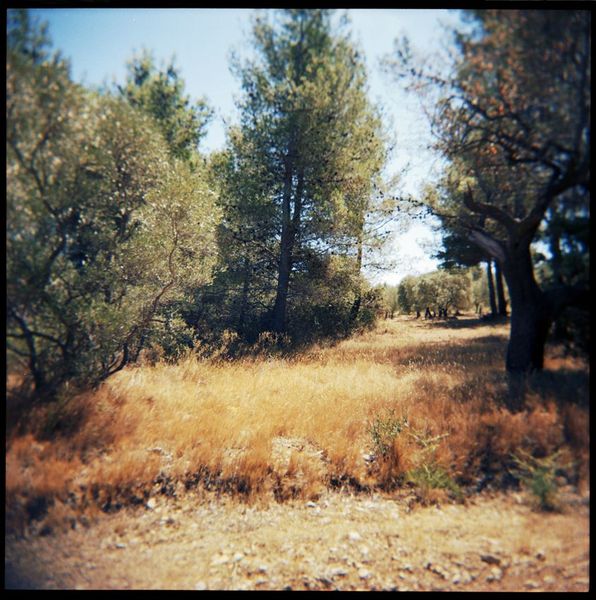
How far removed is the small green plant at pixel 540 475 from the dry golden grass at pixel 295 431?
0.13 meters

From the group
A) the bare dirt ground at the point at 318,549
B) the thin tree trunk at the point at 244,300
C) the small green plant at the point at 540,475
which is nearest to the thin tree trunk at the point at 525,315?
the small green plant at the point at 540,475

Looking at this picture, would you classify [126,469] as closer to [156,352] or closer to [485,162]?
[156,352]

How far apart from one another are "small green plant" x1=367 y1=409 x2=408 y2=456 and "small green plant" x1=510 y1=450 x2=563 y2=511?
1.37 metres

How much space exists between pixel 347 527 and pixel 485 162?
5.28 m

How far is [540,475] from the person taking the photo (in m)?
3.19

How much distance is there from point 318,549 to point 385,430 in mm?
1795

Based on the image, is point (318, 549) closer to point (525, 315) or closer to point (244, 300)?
point (525, 315)

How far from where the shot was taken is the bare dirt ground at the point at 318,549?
2668mm

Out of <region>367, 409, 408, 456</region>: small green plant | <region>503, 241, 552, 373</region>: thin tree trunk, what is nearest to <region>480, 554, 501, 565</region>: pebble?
<region>367, 409, 408, 456</region>: small green plant

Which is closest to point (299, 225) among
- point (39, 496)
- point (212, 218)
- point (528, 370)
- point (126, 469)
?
point (212, 218)

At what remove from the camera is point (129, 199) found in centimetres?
446

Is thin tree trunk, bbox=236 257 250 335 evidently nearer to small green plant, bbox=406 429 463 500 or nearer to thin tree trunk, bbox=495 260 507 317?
small green plant, bbox=406 429 463 500

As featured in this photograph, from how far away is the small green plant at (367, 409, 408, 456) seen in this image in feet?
13.2

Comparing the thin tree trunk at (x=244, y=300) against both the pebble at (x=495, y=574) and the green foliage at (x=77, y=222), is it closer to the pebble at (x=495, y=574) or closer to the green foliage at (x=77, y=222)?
the green foliage at (x=77, y=222)
